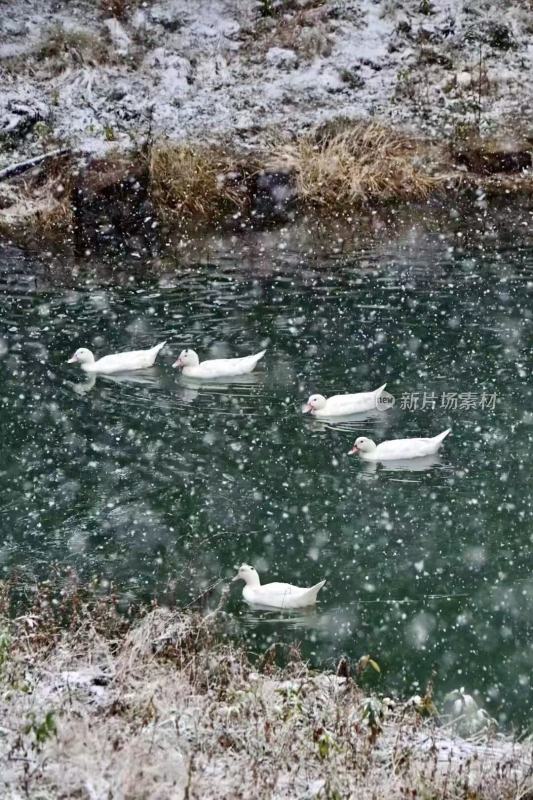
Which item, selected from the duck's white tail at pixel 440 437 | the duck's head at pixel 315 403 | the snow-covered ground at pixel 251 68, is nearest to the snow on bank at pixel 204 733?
the duck's white tail at pixel 440 437

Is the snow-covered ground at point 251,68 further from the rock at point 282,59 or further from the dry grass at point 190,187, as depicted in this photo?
the dry grass at point 190,187

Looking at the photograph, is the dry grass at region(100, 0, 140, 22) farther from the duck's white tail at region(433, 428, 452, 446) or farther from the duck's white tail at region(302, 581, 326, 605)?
the duck's white tail at region(302, 581, 326, 605)

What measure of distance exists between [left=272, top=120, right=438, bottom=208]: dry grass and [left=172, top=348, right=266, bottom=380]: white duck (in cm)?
614

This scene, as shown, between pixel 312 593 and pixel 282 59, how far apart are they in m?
13.6

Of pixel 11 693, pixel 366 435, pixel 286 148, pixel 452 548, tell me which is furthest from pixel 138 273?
pixel 11 693

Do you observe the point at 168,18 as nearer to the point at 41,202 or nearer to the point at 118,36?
the point at 118,36

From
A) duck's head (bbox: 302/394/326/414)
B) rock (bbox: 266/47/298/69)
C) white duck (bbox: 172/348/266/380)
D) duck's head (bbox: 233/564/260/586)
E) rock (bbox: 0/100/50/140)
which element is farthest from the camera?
rock (bbox: 266/47/298/69)

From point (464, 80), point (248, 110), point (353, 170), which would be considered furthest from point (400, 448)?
point (464, 80)

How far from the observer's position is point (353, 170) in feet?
52.0

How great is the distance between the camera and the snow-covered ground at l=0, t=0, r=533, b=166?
1706 cm

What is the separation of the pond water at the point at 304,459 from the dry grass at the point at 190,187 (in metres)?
2.48

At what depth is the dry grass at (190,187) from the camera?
15766 mm

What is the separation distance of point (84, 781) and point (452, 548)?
389 cm

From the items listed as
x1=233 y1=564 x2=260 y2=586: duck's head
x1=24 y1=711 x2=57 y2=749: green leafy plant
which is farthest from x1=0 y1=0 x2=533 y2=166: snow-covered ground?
x1=24 y1=711 x2=57 y2=749: green leafy plant
